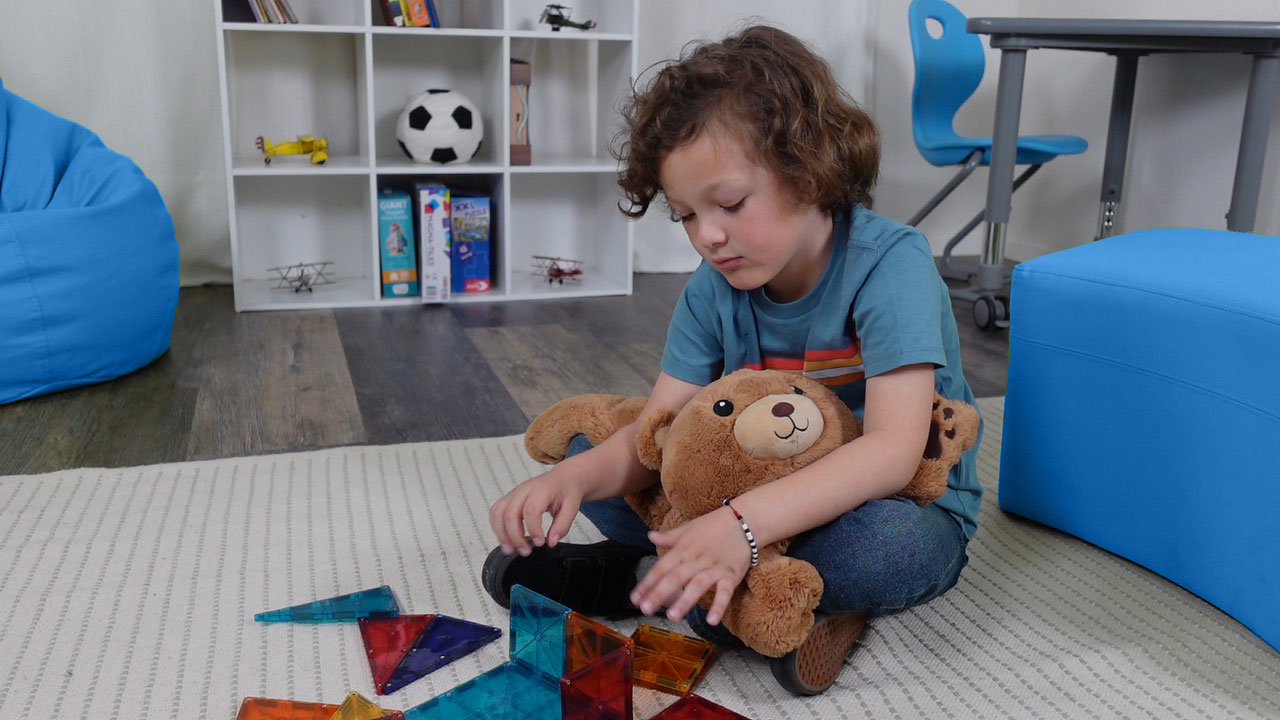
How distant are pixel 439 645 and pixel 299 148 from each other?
178 cm

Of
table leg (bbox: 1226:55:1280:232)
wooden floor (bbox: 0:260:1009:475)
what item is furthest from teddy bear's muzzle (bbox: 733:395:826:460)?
table leg (bbox: 1226:55:1280:232)

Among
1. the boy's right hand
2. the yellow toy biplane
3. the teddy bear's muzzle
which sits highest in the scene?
the yellow toy biplane

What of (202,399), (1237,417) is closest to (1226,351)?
(1237,417)

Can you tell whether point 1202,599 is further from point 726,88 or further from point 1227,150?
point 1227,150

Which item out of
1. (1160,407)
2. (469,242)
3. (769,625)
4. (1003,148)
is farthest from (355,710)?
(469,242)

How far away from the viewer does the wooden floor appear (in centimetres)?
150

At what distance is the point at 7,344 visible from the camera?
159 cm

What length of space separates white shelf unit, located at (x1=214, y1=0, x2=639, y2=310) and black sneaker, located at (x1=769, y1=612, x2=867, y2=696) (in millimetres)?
1654

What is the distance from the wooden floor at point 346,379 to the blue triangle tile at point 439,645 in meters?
0.59

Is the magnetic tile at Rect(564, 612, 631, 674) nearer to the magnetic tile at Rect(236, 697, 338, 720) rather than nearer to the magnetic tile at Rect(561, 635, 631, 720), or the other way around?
the magnetic tile at Rect(561, 635, 631, 720)

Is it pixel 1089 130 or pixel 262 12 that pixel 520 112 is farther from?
pixel 1089 130

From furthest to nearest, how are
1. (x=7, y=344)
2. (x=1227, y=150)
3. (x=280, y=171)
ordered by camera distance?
1. (x=1227, y=150)
2. (x=280, y=171)
3. (x=7, y=344)

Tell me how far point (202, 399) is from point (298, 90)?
1.11 meters

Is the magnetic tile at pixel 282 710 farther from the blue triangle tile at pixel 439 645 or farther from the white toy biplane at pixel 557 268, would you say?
the white toy biplane at pixel 557 268
